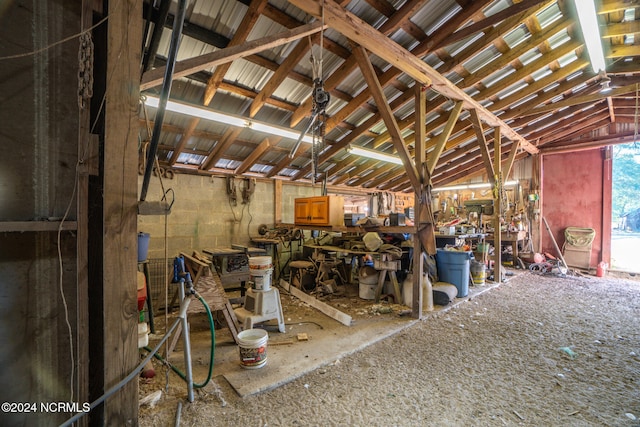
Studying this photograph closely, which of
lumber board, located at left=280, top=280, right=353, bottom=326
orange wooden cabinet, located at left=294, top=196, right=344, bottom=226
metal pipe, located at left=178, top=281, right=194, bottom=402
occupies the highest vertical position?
orange wooden cabinet, located at left=294, top=196, right=344, bottom=226

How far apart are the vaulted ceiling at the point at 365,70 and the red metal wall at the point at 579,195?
71cm

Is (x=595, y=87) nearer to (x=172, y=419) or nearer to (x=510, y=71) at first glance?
(x=510, y=71)

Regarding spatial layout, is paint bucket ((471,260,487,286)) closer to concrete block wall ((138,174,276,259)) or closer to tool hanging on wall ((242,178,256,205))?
concrete block wall ((138,174,276,259))

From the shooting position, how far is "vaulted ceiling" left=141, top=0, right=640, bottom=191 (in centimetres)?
272

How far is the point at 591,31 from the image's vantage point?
3.49 m

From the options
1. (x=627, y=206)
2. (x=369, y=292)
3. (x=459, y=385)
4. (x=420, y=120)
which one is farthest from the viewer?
(x=627, y=206)

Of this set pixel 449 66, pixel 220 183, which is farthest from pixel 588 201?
pixel 220 183

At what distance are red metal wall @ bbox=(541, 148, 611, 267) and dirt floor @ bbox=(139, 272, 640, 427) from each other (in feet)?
15.3

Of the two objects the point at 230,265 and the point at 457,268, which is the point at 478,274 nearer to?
the point at 457,268

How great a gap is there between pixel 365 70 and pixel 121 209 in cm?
293

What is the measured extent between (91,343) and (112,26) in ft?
→ 4.96

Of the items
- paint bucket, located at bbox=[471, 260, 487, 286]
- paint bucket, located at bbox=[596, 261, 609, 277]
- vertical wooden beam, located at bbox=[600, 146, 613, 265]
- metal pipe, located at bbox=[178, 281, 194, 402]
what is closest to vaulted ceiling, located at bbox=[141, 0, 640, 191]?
vertical wooden beam, located at bbox=[600, 146, 613, 265]

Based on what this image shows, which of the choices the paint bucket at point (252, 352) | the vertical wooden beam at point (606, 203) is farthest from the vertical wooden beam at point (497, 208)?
the paint bucket at point (252, 352)

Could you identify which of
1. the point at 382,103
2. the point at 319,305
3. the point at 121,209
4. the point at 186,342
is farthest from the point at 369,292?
the point at 121,209
